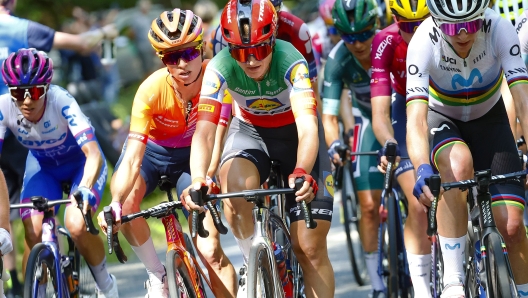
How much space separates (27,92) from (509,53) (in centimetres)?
349

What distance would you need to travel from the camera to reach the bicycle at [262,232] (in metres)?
5.88

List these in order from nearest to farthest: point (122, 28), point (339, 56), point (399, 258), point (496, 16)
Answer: point (496, 16) < point (399, 258) < point (339, 56) < point (122, 28)

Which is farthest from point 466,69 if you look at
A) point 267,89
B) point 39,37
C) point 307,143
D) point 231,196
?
point 39,37

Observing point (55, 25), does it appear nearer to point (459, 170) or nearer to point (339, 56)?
point (339, 56)

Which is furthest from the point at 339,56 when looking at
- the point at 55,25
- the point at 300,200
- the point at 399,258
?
the point at 55,25

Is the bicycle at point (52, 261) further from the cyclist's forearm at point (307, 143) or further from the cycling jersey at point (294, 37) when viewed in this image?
the cycling jersey at point (294, 37)

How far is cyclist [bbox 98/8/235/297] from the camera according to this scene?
6.89 m

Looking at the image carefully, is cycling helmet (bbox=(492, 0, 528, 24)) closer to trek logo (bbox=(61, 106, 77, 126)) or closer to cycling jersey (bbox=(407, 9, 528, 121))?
cycling jersey (bbox=(407, 9, 528, 121))

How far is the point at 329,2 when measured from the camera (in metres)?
12.3

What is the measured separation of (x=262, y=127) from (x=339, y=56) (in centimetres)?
198

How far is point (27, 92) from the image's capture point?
7.67 meters

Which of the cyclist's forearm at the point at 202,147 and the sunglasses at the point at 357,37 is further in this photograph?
the sunglasses at the point at 357,37

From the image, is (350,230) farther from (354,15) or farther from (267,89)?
(267,89)

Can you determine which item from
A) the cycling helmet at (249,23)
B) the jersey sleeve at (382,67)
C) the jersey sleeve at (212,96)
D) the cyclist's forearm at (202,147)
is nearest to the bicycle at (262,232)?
the cyclist's forearm at (202,147)
